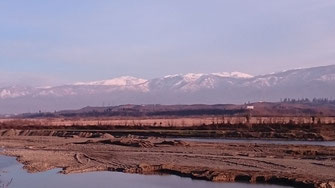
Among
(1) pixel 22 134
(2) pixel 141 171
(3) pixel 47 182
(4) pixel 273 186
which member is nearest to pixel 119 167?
(2) pixel 141 171

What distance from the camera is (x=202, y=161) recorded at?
2961cm

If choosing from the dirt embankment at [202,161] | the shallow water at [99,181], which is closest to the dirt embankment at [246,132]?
the dirt embankment at [202,161]

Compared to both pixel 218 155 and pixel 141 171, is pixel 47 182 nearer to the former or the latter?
pixel 141 171

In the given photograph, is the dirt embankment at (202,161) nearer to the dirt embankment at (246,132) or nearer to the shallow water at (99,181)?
the shallow water at (99,181)

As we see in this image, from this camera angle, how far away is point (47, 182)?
24328 millimetres

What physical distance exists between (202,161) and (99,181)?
723 centimetres

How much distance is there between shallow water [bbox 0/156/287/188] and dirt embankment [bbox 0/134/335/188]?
0.85m

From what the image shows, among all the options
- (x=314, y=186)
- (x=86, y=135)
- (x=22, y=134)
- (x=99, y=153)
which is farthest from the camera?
(x=22, y=134)

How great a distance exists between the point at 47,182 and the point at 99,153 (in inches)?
442

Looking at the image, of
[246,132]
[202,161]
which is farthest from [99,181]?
[246,132]

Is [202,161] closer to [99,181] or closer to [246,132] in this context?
[99,181]

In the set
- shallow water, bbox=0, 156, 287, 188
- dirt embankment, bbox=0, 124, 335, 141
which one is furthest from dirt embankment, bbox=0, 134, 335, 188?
dirt embankment, bbox=0, 124, 335, 141

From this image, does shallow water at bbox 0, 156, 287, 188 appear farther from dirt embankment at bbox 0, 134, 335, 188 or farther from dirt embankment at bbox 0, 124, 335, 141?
dirt embankment at bbox 0, 124, 335, 141

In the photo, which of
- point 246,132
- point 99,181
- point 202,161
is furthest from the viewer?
point 246,132
